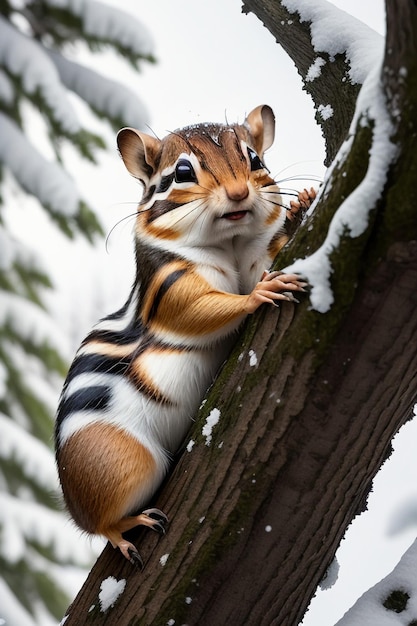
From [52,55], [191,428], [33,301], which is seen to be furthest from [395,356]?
[33,301]

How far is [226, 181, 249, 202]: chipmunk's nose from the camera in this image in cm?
155

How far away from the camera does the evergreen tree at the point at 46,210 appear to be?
16.5 ft

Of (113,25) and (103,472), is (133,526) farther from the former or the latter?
(113,25)

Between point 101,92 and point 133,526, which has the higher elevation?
point 101,92

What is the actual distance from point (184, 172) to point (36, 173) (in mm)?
3746

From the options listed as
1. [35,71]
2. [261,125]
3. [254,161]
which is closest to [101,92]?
[35,71]

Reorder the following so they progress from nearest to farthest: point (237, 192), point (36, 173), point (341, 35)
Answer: point (237, 192)
point (341, 35)
point (36, 173)

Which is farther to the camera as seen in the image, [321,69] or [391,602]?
[321,69]

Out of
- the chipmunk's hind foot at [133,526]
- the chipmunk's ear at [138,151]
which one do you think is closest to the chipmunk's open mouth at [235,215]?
the chipmunk's ear at [138,151]

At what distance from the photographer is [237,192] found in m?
1.55

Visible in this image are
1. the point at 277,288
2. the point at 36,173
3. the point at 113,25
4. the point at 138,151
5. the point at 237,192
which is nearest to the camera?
the point at 277,288

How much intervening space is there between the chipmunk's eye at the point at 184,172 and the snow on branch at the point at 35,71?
3394 mm

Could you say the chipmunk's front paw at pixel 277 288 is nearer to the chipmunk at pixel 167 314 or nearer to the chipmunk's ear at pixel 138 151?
the chipmunk at pixel 167 314

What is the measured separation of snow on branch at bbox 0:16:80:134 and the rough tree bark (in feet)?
11.9
